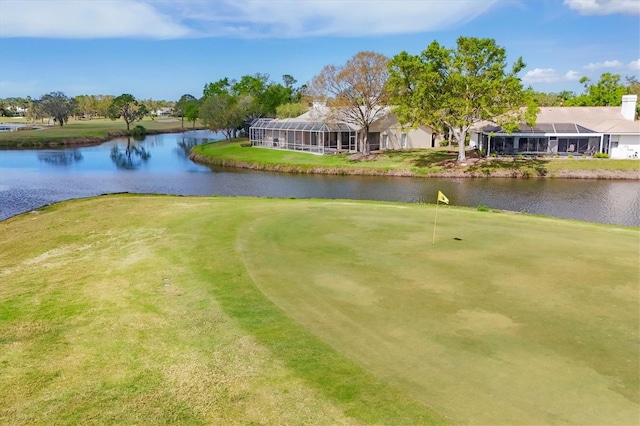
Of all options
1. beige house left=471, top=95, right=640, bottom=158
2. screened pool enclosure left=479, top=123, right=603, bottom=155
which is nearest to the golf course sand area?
screened pool enclosure left=479, top=123, right=603, bottom=155

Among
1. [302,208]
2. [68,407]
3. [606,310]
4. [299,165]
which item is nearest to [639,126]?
[299,165]

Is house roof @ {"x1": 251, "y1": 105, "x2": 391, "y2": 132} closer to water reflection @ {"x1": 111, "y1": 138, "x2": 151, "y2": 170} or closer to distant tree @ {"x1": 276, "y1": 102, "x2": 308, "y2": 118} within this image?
distant tree @ {"x1": 276, "y1": 102, "x2": 308, "y2": 118}

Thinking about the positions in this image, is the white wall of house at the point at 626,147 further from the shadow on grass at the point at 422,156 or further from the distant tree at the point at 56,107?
the distant tree at the point at 56,107

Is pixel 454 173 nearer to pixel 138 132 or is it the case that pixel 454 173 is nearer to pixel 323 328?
pixel 323 328

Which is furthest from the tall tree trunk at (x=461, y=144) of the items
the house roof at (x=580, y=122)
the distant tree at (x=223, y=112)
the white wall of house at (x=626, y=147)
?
the distant tree at (x=223, y=112)

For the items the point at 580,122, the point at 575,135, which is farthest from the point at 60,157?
the point at 580,122
